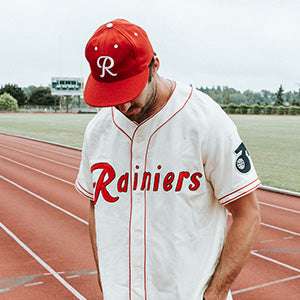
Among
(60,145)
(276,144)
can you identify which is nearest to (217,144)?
(60,145)

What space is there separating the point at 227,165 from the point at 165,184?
0.23 m

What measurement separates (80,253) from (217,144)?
4.47 m

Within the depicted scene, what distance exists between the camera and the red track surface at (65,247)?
Result: 448 centimetres

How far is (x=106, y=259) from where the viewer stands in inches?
64.3

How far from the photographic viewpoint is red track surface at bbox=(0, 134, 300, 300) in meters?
4.48

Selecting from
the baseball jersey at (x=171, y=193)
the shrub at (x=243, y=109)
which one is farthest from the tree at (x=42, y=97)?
the baseball jersey at (x=171, y=193)

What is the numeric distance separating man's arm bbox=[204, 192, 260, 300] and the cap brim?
54cm

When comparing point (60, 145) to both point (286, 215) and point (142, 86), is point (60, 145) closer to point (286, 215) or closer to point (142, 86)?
point (286, 215)

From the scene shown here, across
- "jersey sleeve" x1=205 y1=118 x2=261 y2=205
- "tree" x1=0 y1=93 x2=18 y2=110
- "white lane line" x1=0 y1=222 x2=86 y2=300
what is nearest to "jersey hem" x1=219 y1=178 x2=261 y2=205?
"jersey sleeve" x1=205 y1=118 x2=261 y2=205

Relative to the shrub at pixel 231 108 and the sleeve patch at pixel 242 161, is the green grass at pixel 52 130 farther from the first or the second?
the shrub at pixel 231 108

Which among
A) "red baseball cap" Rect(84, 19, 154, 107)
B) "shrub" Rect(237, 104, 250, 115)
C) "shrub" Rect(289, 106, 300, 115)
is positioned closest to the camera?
"red baseball cap" Rect(84, 19, 154, 107)

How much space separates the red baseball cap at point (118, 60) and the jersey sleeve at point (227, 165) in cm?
32

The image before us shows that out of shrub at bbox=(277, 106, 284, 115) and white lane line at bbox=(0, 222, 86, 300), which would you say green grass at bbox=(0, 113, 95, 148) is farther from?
shrub at bbox=(277, 106, 284, 115)

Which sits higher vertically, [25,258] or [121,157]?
[121,157]
